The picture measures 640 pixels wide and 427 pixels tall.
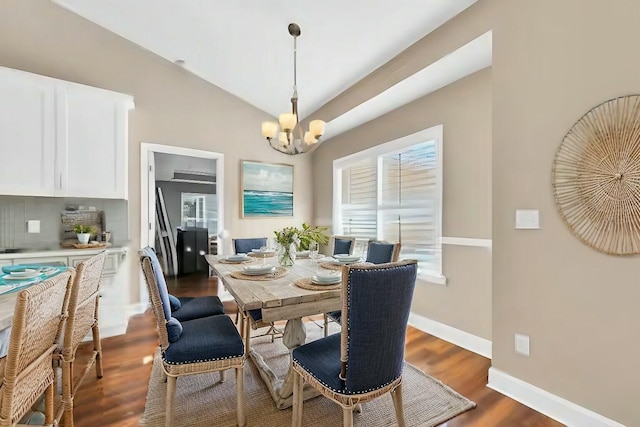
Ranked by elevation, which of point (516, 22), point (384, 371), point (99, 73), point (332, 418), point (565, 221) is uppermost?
point (99, 73)

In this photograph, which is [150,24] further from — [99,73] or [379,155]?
[379,155]

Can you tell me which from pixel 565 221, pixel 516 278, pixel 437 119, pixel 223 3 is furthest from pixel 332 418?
pixel 223 3

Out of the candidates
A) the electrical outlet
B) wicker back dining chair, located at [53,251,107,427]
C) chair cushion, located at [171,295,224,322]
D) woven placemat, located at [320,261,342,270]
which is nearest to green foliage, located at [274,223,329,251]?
woven placemat, located at [320,261,342,270]

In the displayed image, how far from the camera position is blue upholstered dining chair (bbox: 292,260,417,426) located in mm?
1310

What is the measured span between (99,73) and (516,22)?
13.6 feet

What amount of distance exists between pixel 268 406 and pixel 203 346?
65 cm

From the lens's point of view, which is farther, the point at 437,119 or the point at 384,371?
the point at 437,119

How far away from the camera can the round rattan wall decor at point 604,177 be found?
156 cm

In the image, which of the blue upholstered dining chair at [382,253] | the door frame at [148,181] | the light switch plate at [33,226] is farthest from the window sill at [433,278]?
the light switch plate at [33,226]

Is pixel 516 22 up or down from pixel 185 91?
down

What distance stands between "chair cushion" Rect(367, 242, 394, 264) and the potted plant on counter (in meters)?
2.99

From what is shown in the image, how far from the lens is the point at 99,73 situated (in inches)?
136

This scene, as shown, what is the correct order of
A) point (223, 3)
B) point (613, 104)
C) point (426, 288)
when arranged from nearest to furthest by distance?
point (613, 104), point (223, 3), point (426, 288)

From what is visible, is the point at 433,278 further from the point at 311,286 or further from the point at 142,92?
the point at 142,92
